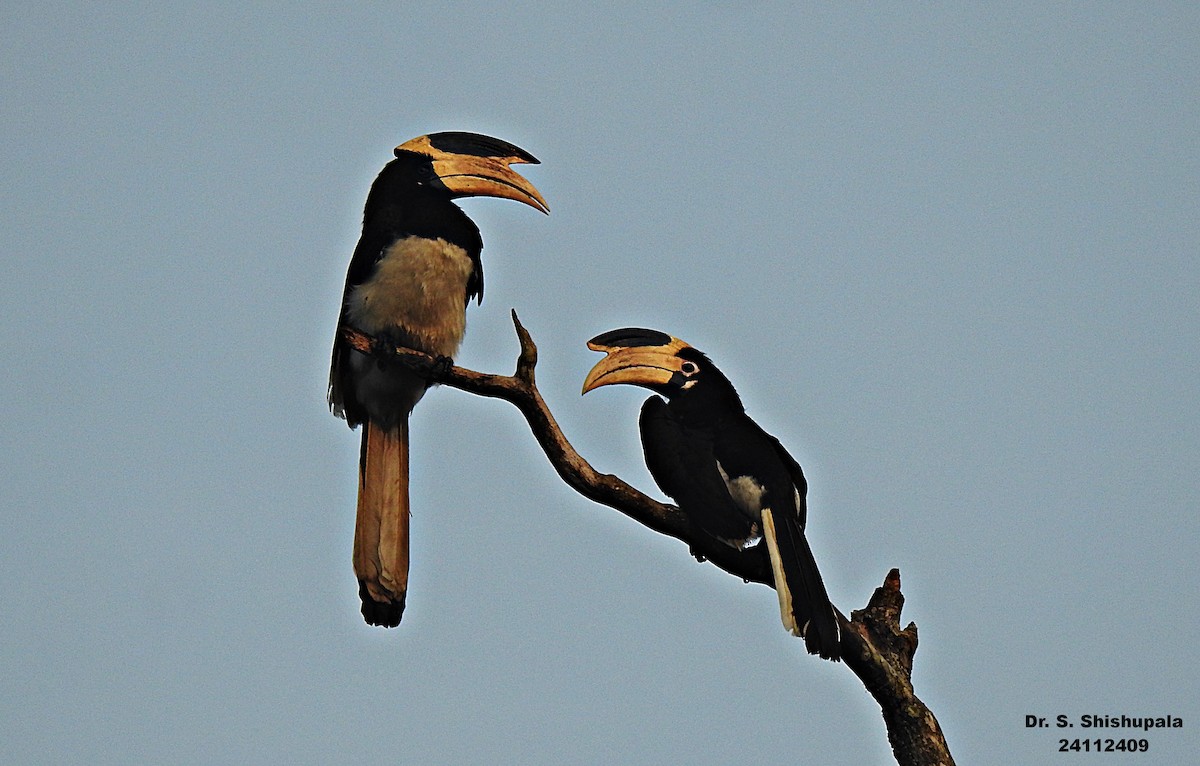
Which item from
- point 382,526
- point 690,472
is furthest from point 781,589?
point 382,526

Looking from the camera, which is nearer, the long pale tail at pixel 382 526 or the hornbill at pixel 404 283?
the long pale tail at pixel 382 526

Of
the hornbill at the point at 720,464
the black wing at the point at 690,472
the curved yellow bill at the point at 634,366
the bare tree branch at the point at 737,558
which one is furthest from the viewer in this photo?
the curved yellow bill at the point at 634,366

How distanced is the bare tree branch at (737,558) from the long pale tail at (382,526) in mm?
408

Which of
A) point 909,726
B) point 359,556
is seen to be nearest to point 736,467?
point 909,726

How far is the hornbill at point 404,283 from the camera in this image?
4.56 m

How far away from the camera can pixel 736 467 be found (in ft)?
14.3

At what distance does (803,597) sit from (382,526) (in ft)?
5.06

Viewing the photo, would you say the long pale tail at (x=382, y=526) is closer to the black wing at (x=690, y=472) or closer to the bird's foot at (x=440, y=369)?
the bird's foot at (x=440, y=369)

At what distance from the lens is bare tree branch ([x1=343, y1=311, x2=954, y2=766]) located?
12.5 feet

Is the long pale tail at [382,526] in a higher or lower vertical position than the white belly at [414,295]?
lower

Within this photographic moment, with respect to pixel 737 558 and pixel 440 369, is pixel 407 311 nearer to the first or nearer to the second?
pixel 440 369

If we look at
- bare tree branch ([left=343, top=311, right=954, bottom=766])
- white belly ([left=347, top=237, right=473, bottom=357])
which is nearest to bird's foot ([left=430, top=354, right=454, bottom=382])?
bare tree branch ([left=343, top=311, right=954, bottom=766])

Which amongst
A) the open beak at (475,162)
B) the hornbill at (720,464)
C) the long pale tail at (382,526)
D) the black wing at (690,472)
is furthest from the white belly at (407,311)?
the black wing at (690,472)

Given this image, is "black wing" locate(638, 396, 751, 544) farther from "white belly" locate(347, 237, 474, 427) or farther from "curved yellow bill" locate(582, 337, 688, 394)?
"white belly" locate(347, 237, 474, 427)
